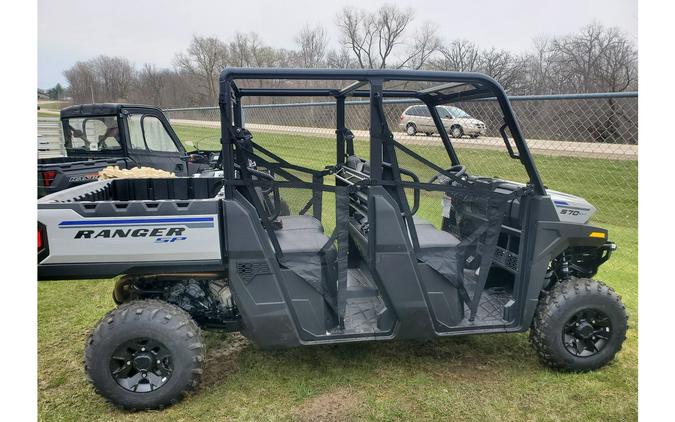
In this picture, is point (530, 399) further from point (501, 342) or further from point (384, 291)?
point (384, 291)

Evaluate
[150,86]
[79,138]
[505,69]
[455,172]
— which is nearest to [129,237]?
[455,172]

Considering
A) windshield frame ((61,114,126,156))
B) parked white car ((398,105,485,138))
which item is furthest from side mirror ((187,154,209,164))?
parked white car ((398,105,485,138))

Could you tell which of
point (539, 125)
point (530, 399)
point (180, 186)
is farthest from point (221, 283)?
point (539, 125)

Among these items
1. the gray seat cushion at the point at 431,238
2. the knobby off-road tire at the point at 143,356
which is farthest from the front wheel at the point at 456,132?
the knobby off-road tire at the point at 143,356

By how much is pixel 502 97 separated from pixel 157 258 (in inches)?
92.4

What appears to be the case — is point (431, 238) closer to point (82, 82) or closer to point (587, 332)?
point (587, 332)

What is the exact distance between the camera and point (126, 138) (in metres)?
8.11

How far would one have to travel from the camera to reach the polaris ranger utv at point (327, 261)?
2.77 meters

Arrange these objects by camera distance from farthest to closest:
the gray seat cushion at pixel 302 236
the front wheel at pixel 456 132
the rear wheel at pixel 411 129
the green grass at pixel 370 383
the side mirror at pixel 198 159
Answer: the side mirror at pixel 198 159 → the rear wheel at pixel 411 129 → the front wheel at pixel 456 132 → the gray seat cushion at pixel 302 236 → the green grass at pixel 370 383

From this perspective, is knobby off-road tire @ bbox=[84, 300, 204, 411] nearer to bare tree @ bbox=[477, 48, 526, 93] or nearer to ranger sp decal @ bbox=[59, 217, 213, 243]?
ranger sp decal @ bbox=[59, 217, 213, 243]

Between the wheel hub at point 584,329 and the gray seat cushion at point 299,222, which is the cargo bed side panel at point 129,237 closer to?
the gray seat cushion at point 299,222

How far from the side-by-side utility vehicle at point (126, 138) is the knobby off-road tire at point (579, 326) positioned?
6328mm

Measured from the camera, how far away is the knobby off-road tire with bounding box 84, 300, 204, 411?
2.80 metres

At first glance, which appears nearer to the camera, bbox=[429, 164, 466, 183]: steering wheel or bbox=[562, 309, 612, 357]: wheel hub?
bbox=[562, 309, 612, 357]: wheel hub
